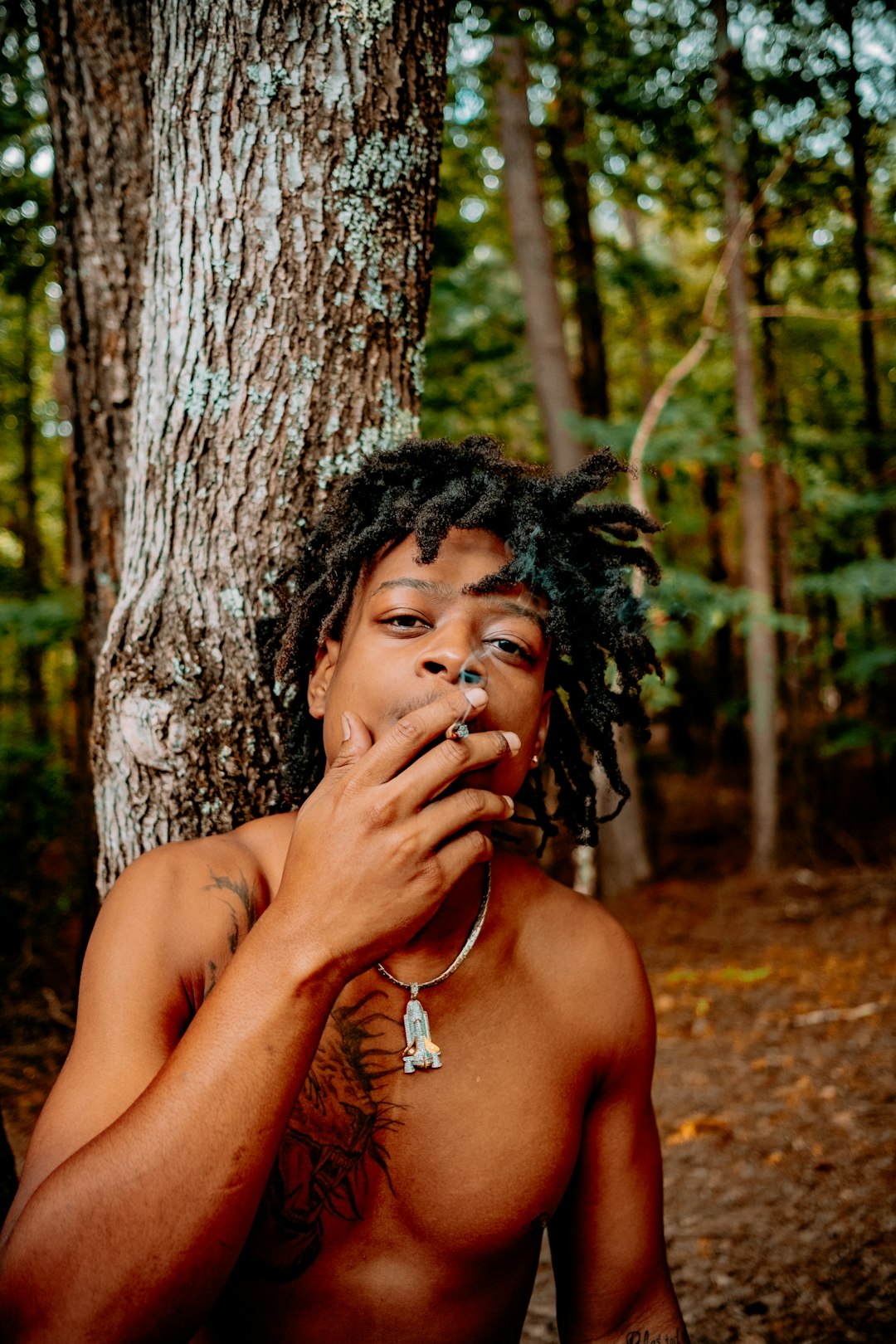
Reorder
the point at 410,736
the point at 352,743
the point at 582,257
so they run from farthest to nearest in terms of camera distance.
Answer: the point at 582,257
the point at 352,743
the point at 410,736

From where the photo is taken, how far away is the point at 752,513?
30.6ft

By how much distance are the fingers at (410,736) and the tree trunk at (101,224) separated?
1708 millimetres

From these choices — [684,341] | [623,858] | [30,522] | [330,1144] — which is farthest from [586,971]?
[684,341]

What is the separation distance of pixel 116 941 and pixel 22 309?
13535mm

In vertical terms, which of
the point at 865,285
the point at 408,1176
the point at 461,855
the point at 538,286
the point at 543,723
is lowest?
the point at 408,1176

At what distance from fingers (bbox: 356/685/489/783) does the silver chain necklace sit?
46 centimetres

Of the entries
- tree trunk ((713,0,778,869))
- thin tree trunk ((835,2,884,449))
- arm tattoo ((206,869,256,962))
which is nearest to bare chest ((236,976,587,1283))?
arm tattoo ((206,869,256,962))

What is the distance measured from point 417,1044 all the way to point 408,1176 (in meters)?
0.26

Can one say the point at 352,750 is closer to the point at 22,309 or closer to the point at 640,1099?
the point at 640,1099

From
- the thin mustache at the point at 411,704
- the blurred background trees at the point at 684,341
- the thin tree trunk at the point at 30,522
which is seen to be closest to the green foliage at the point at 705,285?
the blurred background trees at the point at 684,341

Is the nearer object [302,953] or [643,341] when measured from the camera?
[302,953]

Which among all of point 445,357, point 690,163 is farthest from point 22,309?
point 690,163

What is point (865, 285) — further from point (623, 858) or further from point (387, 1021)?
point (387, 1021)

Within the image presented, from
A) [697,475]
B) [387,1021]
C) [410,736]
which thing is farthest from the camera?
[697,475]
